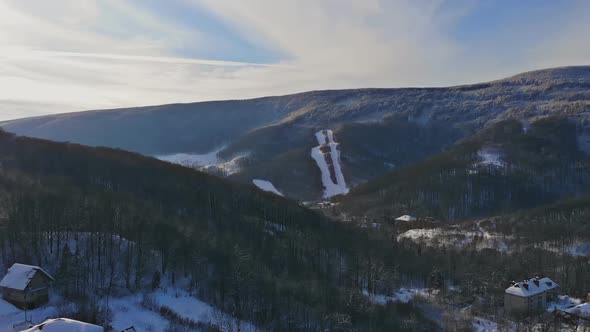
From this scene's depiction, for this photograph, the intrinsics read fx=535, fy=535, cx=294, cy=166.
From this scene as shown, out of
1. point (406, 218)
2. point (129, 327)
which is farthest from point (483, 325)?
point (406, 218)

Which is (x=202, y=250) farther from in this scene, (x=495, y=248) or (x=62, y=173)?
(x=495, y=248)

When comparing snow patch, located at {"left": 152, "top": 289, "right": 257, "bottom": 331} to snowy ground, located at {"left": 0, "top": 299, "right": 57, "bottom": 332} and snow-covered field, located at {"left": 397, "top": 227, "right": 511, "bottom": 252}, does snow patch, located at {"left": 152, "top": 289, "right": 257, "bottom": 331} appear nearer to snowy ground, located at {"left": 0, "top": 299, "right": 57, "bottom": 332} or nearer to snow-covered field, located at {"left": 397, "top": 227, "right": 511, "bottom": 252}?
snowy ground, located at {"left": 0, "top": 299, "right": 57, "bottom": 332}

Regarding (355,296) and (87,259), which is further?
(355,296)

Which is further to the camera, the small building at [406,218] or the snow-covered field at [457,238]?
the small building at [406,218]

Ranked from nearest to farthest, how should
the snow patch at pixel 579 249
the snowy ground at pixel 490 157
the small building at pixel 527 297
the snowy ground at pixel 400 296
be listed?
the small building at pixel 527 297
the snowy ground at pixel 400 296
the snow patch at pixel 579 249
the snowy ground at pixel 490 157

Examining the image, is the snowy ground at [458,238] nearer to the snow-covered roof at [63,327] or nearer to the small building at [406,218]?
the small building at [406,218]

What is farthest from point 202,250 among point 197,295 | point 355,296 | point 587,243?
point 587,243

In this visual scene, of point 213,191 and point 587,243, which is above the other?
point 213,191

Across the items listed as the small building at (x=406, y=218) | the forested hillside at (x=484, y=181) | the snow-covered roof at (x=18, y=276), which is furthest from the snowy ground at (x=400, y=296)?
the forested hillside at (x=484, y=181)
